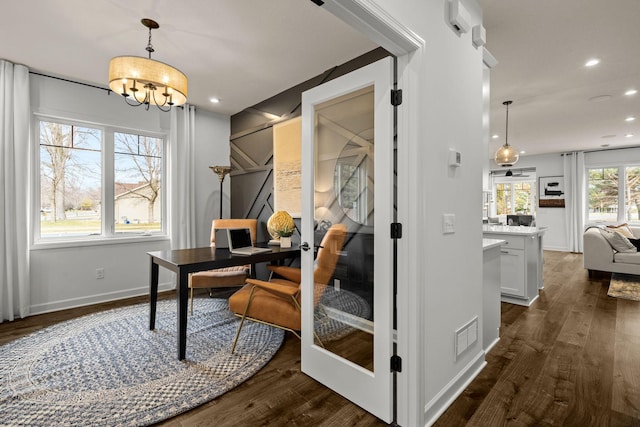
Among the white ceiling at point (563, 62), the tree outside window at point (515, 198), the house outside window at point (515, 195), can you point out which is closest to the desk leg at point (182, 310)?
the white ceiling at point (563, 62)

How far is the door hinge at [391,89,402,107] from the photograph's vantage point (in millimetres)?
1627

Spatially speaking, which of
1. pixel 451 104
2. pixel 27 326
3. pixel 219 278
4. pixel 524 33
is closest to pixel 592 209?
pixel 524 33

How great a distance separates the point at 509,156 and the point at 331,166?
152 inches

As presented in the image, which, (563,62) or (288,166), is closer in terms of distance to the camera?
(563,62)

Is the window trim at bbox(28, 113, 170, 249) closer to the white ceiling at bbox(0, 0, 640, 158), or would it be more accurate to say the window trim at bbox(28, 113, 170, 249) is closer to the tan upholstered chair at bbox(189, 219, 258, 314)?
the white ceiling at bbox(0, 0, 640, 158)

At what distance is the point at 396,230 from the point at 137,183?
12.8 ft

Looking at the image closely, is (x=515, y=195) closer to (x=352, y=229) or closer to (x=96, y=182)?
(x=352, y=229)

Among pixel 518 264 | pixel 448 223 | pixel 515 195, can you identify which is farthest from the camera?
pixel 515 195

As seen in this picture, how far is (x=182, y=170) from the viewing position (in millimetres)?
4312

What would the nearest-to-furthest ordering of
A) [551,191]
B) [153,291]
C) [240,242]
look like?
1. [153,291]
2. [240,242]
3. [551,191]

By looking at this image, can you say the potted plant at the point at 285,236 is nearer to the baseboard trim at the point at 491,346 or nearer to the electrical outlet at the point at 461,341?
the electrical outlet at the point at 461,341

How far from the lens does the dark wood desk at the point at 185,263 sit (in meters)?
2.30

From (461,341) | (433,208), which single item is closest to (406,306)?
(433,208)

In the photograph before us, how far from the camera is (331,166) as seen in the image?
6.72 feet
